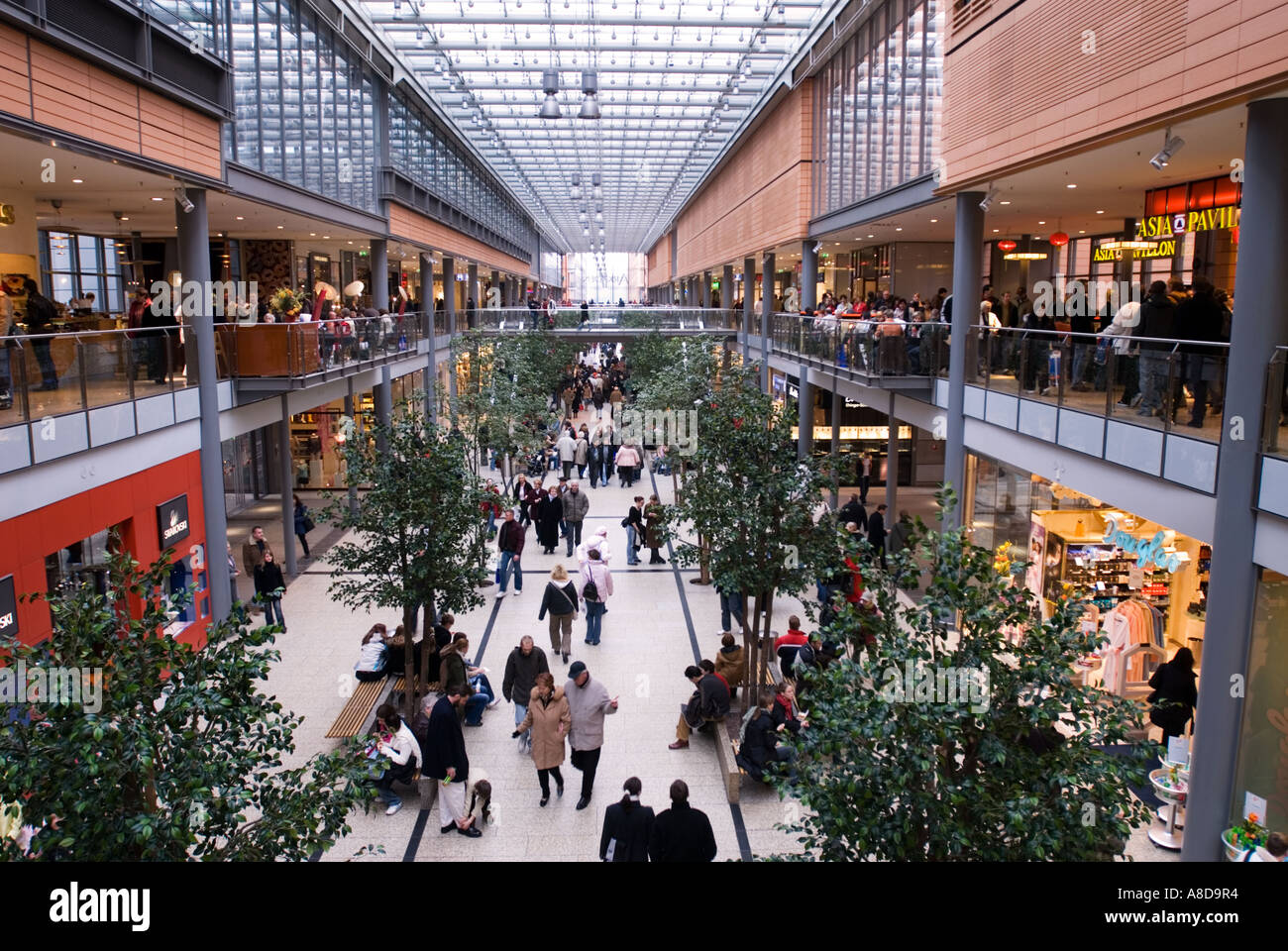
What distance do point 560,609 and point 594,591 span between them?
998 millimetres

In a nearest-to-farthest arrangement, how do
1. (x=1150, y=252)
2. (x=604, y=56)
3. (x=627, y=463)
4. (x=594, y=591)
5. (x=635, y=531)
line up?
(x=594, y=591), (x=1150, y=252), (x=635, y=531), (x=604, y=56), (x=627, y=463)

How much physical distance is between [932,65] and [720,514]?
11030mm

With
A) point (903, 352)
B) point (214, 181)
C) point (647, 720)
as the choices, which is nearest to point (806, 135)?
point (903, 352)

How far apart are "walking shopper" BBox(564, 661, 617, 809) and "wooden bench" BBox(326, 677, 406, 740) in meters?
2.44

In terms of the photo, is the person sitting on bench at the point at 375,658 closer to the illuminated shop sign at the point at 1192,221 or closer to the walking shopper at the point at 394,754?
the walking shopper at the point at 394,754

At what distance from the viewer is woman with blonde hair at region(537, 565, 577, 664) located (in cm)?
1416

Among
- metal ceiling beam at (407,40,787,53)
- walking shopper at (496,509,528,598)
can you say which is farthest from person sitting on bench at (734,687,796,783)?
metal ceiling beam at (407,40,787,53)

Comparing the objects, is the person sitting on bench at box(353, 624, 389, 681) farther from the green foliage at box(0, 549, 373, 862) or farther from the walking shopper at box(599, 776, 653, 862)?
the green foliage at box(0, 549, 373, 862)

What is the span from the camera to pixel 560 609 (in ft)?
46.5

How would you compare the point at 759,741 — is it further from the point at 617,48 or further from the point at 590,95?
the point at 617,48

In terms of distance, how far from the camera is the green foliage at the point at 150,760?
4270 millimetres

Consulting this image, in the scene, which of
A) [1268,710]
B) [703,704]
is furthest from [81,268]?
[1268,710]

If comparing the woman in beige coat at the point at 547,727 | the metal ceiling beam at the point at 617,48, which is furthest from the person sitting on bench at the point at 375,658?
the metal ceiling beam at the point at 617,48

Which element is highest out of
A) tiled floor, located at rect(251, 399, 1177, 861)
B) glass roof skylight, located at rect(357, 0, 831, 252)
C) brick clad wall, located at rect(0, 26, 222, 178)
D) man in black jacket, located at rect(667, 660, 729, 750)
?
glass roof skylight, located at rect(357, 0, 831, 252)
